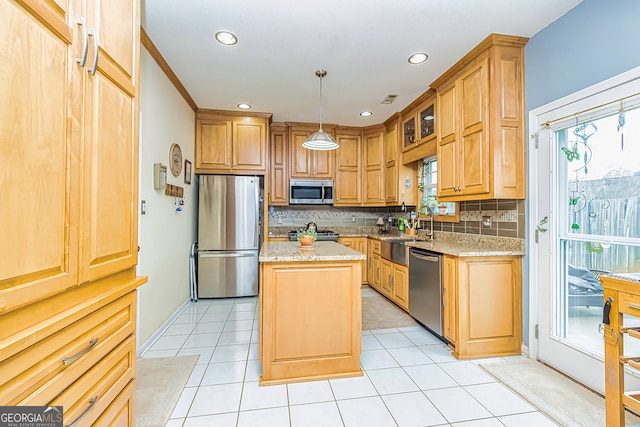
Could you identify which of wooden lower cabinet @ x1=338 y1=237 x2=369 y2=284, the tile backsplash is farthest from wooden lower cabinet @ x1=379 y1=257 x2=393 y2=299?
the tile backsplash

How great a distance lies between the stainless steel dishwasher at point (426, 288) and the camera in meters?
→ 2.69

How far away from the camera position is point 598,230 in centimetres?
195

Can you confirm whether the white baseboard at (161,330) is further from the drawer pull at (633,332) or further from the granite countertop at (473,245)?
the drawer pull at (633,332)

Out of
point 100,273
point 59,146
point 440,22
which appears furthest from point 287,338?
point 440,22

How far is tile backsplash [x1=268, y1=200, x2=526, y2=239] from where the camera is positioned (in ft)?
8.46

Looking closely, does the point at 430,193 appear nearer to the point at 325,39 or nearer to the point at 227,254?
the point at 325,39

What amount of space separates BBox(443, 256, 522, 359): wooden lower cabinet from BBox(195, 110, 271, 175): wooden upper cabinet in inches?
118

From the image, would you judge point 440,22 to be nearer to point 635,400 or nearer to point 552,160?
point 552,160

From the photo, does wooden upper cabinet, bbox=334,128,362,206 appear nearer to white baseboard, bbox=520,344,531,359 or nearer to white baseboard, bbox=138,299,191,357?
white baseboard, bbox=138,299,191,357

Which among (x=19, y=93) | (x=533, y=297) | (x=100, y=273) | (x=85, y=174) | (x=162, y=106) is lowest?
(x=533, y=297)

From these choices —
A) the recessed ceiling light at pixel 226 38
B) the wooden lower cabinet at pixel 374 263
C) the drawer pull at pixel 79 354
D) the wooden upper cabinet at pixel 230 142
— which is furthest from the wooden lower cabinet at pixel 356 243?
the drawer pull at pixel 79 354

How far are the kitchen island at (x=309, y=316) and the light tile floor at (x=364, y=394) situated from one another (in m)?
0.11

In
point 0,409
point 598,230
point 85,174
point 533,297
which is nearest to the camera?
point 0,409

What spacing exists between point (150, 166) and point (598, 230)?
3446 millimetres
